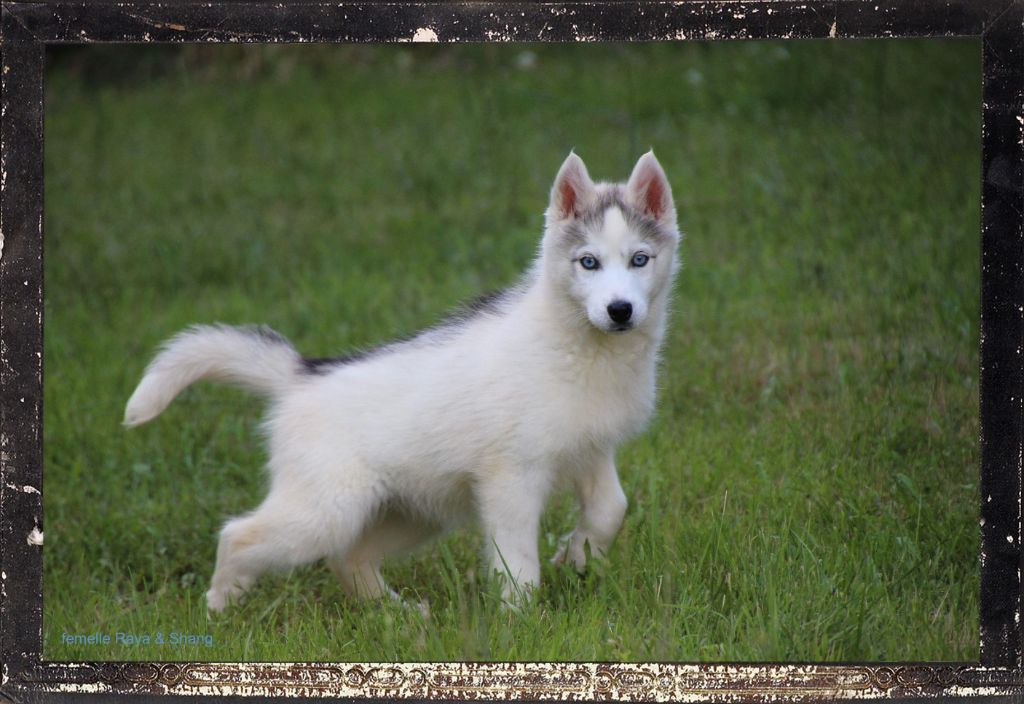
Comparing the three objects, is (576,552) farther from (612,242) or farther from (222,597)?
(222,597)

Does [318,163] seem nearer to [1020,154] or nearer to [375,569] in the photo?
[375,569]

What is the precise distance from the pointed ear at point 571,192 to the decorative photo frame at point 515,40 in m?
0.82

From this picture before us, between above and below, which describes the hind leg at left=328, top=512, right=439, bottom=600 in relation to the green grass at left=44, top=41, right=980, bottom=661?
below

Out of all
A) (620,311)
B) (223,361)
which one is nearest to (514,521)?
(620,311)

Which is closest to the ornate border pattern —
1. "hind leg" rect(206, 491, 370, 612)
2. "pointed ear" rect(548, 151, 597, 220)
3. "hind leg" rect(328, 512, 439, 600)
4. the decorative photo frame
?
the decorative photo frame

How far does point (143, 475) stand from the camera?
253 inches

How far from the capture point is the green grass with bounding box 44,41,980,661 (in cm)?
427

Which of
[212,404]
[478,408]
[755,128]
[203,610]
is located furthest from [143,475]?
[755,128]

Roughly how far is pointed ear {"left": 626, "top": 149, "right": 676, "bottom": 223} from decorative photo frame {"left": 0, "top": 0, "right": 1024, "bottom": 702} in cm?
84

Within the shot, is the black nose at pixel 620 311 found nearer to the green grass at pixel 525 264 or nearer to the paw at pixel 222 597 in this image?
the green grass at pixel 525 264

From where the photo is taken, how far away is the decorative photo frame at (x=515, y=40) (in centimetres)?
351

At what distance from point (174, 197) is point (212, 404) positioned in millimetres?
3366

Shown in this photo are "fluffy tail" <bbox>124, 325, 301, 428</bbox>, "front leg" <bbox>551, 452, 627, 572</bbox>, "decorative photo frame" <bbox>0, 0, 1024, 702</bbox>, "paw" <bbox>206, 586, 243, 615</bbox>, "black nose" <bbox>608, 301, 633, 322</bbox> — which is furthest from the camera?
"paw" <bbox>206, 586, 243, 615</bbox>

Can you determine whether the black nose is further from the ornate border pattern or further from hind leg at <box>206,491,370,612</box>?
hind leg at <box>206,491,370,612</box>
